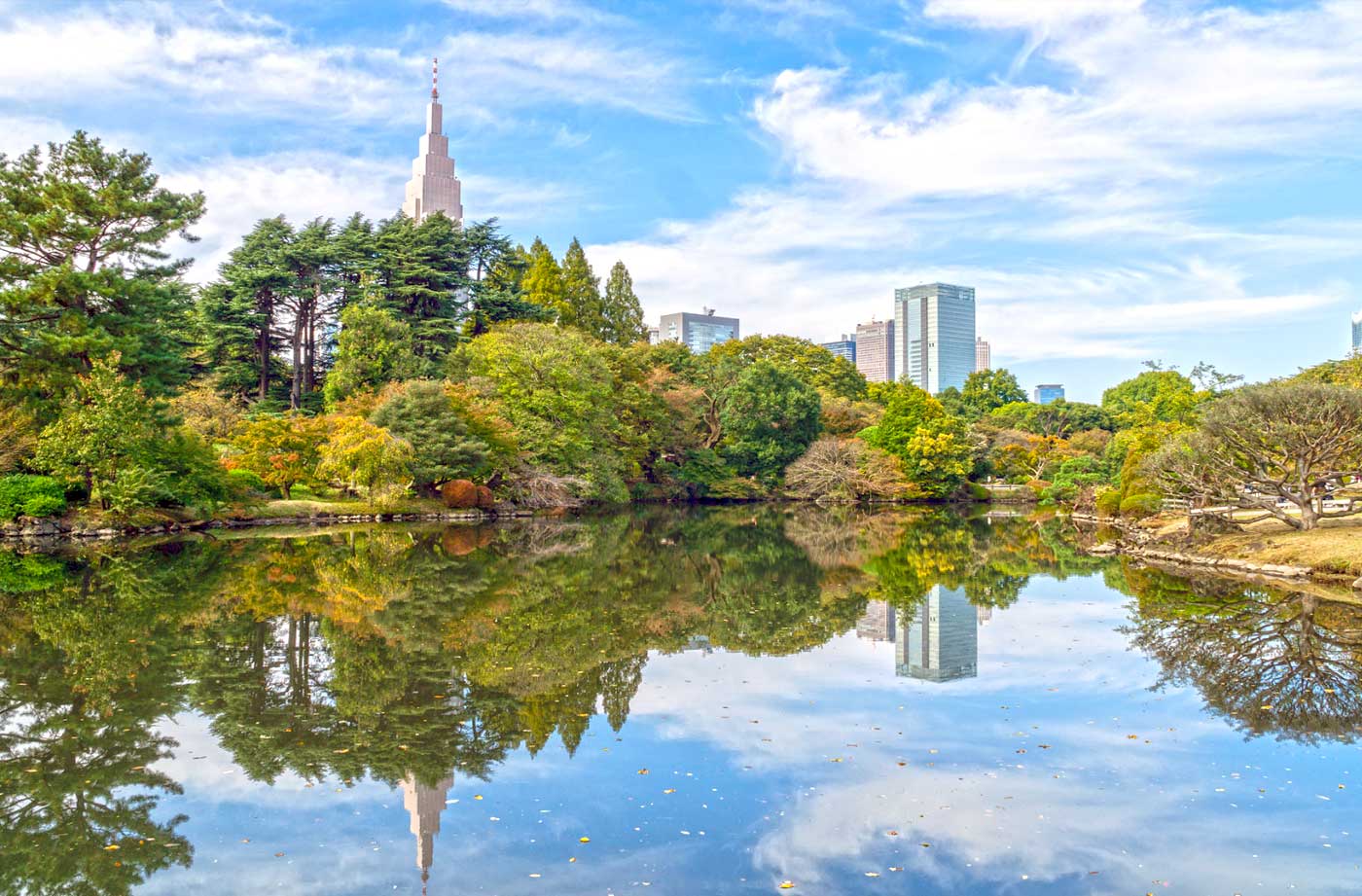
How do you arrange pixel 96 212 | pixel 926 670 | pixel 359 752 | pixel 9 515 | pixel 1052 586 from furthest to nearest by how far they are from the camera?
pixel 96 212 < pixel 9 515 < pixel 1052 586 < pixel 926 670 < pixel 359 752

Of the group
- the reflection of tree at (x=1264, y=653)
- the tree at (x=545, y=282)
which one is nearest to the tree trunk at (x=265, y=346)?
the tree at (x=545, y=282)

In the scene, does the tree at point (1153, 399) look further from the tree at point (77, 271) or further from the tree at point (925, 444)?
the tree at point (77, 271)

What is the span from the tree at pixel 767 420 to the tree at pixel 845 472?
46.1 inches

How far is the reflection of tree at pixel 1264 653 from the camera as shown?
24.3 feet

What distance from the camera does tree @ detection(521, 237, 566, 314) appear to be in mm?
49906

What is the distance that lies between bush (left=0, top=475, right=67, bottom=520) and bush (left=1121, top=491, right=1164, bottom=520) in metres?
27.5

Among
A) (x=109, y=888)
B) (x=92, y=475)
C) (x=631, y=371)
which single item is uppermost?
(x=631, y=371)

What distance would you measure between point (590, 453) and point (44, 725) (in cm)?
Answer: 2871

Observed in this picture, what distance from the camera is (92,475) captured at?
22891 millimetres

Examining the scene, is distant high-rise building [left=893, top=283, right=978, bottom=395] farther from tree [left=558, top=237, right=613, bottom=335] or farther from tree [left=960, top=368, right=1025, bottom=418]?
tree [left=558, top=237, right=613, bottom=335]

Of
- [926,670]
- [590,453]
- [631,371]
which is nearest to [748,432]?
[631,371]

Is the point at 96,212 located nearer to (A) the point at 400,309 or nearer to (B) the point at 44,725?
(A) the point at 400,309

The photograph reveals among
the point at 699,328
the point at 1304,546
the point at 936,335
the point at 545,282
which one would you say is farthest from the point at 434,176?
the point at 936,335

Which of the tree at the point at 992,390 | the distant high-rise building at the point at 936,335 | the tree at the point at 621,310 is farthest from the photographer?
the distant high-rise building at the point at 936,335
